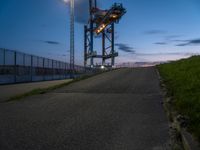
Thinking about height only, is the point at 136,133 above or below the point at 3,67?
below

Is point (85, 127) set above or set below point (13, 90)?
below

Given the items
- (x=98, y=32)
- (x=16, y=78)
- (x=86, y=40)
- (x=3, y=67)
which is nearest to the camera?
(x=3, y=67)

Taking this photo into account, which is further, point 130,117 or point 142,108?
point 142,108

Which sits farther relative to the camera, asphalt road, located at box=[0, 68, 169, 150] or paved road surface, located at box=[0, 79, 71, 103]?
paved road surface, located at box=[0, 79, 71, 103]

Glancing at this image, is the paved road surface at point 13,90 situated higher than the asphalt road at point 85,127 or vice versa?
the paved road surface at point 13,90

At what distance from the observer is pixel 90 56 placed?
8519 centimetres

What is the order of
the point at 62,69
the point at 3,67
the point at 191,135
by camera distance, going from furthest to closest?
the point at 62,69
the point at 3,67
the point at 191,135

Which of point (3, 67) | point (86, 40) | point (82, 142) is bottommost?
point (82, 142)

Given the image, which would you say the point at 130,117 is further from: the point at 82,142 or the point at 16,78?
the point at 16,78

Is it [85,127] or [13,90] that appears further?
[13,90]

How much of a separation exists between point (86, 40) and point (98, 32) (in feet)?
25.5

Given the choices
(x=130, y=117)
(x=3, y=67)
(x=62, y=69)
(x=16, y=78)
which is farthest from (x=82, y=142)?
(x=62, y=69)

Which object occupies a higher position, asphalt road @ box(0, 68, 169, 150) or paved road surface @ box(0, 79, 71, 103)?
paved road surface @ box(0, 79, 71, 103)

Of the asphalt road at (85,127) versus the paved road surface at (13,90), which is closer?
the asphalt road at (85,127)
